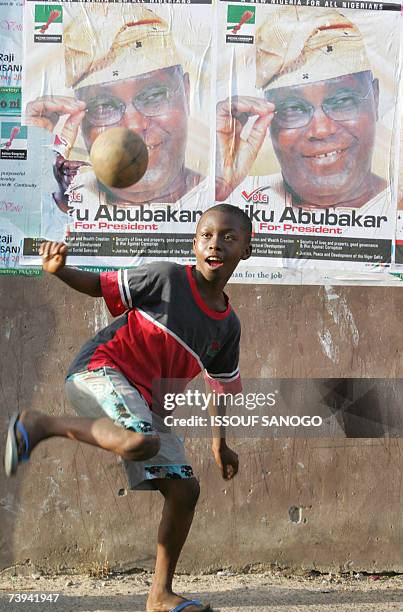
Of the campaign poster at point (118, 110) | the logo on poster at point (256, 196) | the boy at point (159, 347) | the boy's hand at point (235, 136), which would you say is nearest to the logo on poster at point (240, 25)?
the campaign poster at point (118, 110)

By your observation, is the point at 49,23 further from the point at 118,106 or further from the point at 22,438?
the point at 22,438

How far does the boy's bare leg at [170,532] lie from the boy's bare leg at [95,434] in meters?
0.38

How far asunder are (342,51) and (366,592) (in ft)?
10.6

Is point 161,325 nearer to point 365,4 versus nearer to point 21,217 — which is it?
point 21,217

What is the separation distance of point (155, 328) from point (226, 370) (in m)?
0.54

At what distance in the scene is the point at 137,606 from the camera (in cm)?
610

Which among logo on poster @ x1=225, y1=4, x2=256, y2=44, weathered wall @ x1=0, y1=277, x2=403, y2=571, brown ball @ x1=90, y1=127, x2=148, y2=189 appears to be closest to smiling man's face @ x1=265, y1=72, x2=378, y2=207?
logo on poster @ x1=225, y1=4, x2=256, y2=44

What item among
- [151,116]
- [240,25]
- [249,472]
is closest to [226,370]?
[249,472]

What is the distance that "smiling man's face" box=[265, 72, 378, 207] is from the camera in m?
6.61

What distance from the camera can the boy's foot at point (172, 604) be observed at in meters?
5.07

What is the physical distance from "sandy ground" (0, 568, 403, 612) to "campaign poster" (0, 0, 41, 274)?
186 centimetres

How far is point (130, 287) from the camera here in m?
5.05

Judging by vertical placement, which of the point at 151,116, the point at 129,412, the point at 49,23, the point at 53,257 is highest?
the point at 49,23

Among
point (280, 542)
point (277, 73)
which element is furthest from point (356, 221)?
point (280, 542)
